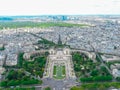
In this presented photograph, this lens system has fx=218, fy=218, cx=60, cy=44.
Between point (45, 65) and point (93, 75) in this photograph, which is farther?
point (45, 65)

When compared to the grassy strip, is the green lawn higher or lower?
lower

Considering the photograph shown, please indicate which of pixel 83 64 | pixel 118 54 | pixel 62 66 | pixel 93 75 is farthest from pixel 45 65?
pixel 118 54

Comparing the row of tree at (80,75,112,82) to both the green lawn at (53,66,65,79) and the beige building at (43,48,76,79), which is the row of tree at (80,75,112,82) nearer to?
the beige building at (43,48,76,79)

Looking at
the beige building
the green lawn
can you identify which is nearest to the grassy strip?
the beige building

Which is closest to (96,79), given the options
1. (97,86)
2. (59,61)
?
(97,86)

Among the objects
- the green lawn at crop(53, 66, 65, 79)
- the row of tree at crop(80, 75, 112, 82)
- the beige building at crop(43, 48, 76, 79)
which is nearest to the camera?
the row of tree at crop(80, 75, 112, 82)

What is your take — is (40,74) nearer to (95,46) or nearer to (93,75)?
(93,75)

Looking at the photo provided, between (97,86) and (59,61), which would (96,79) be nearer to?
(97,86)

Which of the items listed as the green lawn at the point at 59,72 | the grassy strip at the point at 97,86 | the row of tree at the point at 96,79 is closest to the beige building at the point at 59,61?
the green lawn at the point at 59,72
